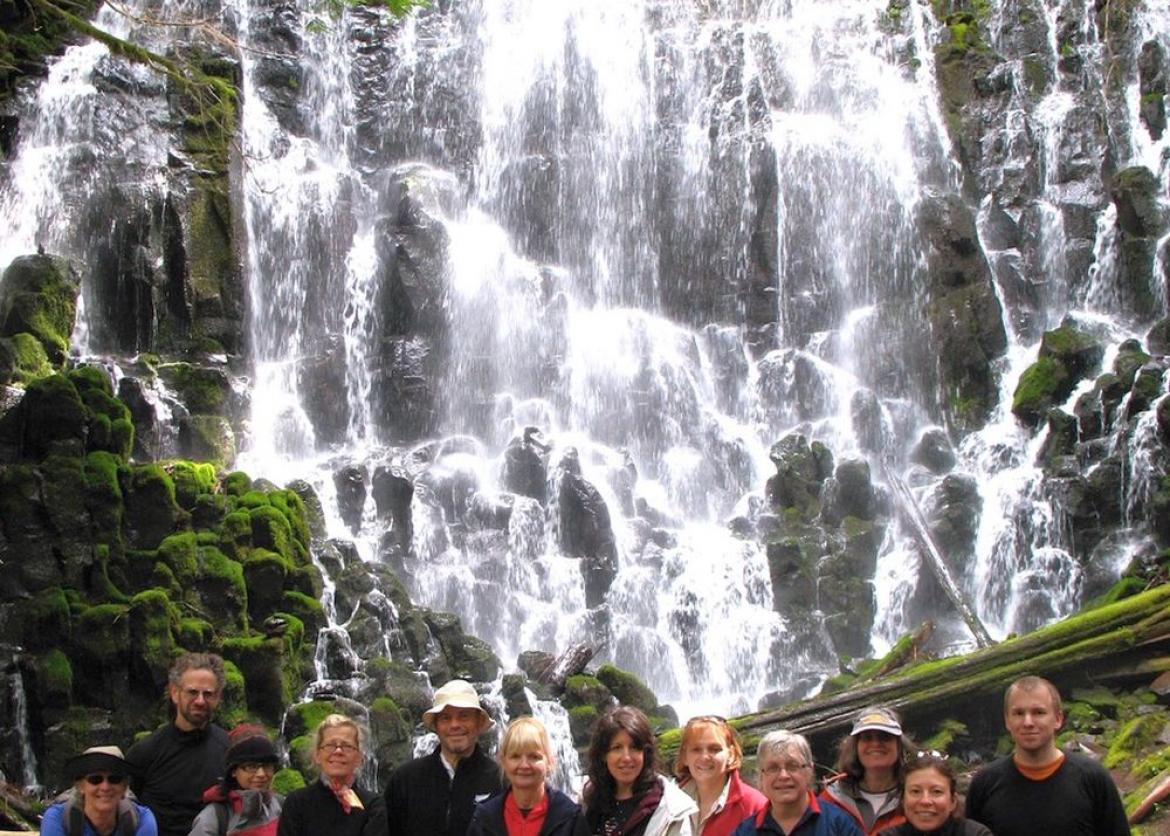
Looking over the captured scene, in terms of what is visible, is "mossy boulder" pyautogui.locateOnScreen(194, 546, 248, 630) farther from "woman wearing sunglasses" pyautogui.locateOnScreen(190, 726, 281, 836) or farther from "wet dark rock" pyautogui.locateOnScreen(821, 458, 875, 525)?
"wet dark rock" pyautogui.locateOnScreen(821, 458, 875, 525)

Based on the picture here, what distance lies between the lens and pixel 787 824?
480 centimetres

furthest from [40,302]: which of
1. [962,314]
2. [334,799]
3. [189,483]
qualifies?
[962,314]

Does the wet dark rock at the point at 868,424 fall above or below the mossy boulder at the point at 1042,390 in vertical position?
below

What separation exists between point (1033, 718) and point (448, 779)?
249cm

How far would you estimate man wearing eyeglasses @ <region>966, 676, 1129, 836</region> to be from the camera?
485 cm

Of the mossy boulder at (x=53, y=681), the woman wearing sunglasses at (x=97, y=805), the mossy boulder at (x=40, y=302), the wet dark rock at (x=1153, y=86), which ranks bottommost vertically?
the mossy boulder at (x=53, y=681)

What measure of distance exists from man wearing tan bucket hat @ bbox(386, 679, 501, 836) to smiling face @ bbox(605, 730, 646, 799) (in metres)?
0.64

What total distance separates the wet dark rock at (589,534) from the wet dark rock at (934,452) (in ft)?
21.6

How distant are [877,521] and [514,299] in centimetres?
953

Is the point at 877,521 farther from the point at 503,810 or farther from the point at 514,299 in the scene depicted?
the point at 503,810

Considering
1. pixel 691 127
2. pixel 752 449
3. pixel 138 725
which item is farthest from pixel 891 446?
pixel 138 725

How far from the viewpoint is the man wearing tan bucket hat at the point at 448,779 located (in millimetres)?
5297

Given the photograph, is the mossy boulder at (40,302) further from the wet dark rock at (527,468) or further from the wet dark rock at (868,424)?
the wet dark rock at (868,424)

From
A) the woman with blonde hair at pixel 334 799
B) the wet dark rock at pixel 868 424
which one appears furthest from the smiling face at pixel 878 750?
the wet dark rock at pixel 868 424
